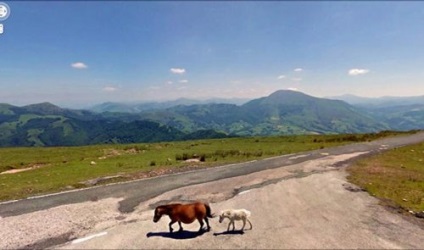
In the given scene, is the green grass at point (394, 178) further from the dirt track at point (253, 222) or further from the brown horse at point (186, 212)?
the brown horse at point (186, 212)

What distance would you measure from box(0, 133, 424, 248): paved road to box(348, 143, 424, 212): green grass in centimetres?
175

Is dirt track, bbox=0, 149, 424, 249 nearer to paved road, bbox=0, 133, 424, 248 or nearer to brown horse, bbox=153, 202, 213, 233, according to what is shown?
paved road, bbox=0, 133, 424, 248

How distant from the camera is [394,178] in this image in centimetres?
2606

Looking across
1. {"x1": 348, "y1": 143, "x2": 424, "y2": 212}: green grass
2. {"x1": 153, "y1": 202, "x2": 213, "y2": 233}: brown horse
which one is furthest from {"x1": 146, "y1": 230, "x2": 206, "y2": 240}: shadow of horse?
{"x1": 348, "y1": 143, "x2": 424, "y2": 212}: green grass

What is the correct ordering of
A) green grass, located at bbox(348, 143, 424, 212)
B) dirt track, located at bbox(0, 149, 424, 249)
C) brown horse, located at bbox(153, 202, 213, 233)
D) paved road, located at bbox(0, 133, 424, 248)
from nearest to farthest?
dirt track, located at bbox(0, 149, 424, 249) → paved road, located at bbox(0, 133, 424, 248) → brown horse, located at bbox(153, 202, 213, 233) → green grass, located at bbox(348, 143, 424, 212)

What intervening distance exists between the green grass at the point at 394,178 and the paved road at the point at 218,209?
1748 millimetres

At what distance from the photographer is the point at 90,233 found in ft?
47.1

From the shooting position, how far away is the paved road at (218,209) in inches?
521

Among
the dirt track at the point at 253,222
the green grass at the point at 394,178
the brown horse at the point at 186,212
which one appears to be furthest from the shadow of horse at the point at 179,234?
the green grass at the point at 394,178

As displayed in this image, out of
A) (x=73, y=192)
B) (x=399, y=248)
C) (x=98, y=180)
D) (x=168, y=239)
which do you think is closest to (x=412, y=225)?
(x=399, y=248)

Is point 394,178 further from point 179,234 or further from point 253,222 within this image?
point 179,234

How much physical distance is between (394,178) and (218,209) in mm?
17918

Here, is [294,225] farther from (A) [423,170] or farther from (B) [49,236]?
(A) [423,170]

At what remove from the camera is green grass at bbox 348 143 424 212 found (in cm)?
2014
